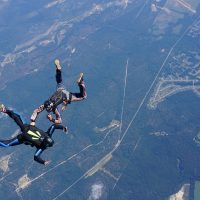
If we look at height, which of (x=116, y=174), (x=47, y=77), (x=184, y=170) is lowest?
(x=184, y=170)

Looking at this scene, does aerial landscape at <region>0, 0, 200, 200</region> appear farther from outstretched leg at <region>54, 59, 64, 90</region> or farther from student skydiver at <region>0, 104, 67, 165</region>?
student skydiver at <region>0, 104, 67, 165</region>

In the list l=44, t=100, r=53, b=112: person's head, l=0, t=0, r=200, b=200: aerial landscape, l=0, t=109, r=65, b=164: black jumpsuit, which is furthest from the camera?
l=0, t=0, r=200, b=200: aerial landscape

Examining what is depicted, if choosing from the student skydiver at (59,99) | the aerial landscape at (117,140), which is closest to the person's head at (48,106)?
the student skydiver at (59,99)

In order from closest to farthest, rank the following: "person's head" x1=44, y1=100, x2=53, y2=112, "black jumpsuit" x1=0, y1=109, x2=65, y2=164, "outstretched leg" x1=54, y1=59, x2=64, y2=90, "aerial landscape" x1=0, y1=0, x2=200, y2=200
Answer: "outstretched leg" x1=54, y1=59, x2=64, y2=90 → "black jumpsuit" x1=0, y1=109, x2=65, y2=164 → "person's head" x1=44, y1=100, x2=53, y2=112 → "aerial landscape" x1=0, y1=0, x2=200, y2=200

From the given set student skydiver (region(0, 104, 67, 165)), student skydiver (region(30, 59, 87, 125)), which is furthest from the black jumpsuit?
student skydiver (region(30, 59, 87, 125))

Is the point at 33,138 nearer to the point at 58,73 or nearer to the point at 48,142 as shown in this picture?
the point at 48,142

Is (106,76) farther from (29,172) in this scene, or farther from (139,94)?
(29,172)

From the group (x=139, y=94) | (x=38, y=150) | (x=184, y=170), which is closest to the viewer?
(x=38, y=150)

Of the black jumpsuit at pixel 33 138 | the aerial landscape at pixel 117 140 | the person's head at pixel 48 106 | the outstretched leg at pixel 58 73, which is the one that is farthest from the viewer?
the aerial landscape at pixel 117 140

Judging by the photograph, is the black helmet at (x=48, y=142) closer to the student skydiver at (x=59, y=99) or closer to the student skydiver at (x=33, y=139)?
the student skydiver at (x=33, y=139)

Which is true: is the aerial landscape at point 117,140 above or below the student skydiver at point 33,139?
below

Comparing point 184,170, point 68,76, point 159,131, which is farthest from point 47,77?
point 184,170
